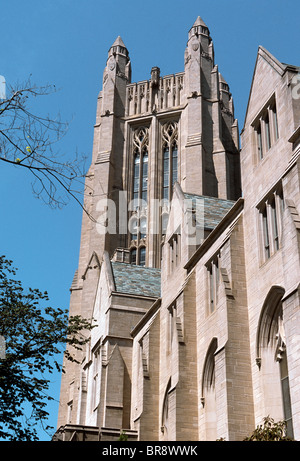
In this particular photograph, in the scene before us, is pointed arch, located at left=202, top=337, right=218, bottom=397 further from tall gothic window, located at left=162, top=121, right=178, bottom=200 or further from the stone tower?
tall gothic window, located at left=162, top=121, right=178, bottom=200

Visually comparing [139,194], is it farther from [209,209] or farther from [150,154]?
[209,209]

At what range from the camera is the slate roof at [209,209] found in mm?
28328

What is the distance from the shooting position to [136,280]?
3969 cm

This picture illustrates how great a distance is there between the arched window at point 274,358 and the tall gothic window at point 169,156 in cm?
4466

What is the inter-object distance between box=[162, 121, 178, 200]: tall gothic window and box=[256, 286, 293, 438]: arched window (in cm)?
4466

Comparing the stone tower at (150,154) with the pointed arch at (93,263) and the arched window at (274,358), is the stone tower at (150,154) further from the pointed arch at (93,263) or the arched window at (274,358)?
the arched window at (274,358)

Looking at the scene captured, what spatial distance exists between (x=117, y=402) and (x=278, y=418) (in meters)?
15.3

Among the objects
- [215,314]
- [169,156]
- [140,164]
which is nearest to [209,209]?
[215,314]

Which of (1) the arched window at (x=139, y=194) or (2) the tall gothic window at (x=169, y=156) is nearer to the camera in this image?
(1) the arched window at (x=139, y=194)

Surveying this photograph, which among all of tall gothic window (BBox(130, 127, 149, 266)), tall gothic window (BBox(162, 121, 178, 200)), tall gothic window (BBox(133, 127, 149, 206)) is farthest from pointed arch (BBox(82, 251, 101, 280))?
tall gothic window (BBox(162, 121, 178, 200))

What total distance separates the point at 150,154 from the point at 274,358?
161 feet

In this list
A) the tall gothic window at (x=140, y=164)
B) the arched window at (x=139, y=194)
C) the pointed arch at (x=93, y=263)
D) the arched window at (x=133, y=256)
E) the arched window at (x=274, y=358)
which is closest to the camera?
the arched window at (x=274, y=358)

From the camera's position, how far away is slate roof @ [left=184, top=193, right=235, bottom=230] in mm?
28328

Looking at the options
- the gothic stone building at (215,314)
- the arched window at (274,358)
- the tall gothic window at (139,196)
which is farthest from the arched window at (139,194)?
the arched window at (274,358)
